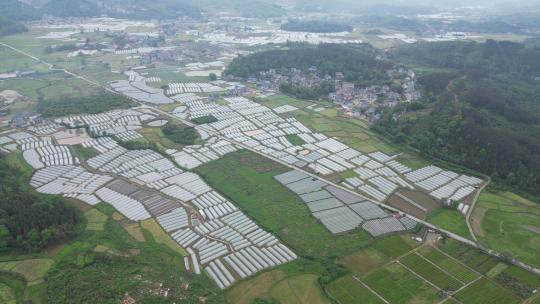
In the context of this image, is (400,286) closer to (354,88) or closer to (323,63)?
(354,88)

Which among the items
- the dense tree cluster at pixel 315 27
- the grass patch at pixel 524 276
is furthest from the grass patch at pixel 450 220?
the dense tree cluster at pixel 315 27

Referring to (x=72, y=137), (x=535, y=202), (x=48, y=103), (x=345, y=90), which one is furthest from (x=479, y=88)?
(x=48, y=103)

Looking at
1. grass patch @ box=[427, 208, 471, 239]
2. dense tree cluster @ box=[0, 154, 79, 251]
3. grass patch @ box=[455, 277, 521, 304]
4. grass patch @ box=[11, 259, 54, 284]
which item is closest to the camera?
grass patch @ box=[455, 277, 521, 304]

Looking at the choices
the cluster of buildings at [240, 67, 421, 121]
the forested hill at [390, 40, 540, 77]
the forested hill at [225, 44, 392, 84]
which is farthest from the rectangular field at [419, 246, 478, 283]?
the forested hill at [390, 40, 540, 77]

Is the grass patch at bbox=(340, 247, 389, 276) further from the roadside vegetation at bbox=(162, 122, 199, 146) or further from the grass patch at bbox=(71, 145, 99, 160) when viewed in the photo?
the grass patch at bbox=(71, 145, 99, 160)

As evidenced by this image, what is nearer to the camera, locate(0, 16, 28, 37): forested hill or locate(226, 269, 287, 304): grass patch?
locate(226, 269, 287, 304): grass patch

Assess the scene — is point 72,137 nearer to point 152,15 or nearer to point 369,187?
point 369,187

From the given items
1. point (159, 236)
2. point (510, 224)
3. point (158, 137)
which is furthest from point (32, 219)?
point (510, 224)
